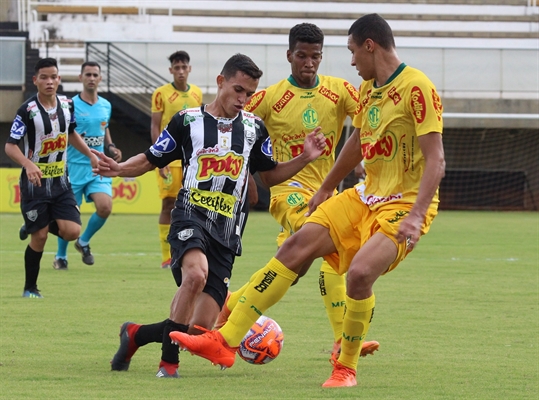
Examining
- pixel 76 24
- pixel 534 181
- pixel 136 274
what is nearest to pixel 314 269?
pixel 136 274

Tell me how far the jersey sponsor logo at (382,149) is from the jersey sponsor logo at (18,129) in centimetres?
442

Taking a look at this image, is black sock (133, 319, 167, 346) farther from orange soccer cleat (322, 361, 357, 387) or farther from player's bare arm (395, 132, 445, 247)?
player's bare arm (395, 132, 445, 247)

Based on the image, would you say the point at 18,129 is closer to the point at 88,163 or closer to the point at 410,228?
the point at 88,163

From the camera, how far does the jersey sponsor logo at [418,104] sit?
536cm

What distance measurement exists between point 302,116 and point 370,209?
1.66 metres

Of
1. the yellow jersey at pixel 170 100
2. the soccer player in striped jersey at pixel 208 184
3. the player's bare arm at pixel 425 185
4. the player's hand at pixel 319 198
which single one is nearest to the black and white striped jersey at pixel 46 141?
the yellow jersey at pixel 170 100

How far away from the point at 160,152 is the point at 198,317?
1036 mm

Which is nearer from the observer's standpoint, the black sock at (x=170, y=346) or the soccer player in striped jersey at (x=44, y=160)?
the black sock at (x=170, y=346)

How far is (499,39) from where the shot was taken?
28.5 m

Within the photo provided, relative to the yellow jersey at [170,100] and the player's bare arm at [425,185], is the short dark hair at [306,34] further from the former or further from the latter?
the yellow jersey at [170,100]

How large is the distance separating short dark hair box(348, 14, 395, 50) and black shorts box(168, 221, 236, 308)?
1.46 meters

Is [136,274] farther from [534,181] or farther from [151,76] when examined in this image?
[534,181]

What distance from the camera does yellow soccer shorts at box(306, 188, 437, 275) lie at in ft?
18.1

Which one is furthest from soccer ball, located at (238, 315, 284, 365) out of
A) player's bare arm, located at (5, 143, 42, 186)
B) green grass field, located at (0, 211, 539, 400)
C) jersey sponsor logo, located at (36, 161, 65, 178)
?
jersey sponsor logo, located at (36, 161, 65, 178)
